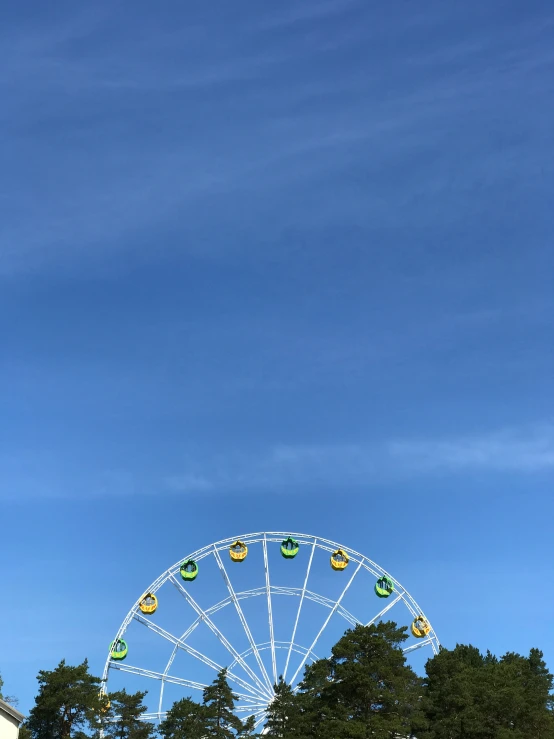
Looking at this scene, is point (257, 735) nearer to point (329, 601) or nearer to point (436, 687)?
point (436, 687)

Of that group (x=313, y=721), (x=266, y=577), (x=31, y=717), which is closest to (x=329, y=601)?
(x=266, y=577)

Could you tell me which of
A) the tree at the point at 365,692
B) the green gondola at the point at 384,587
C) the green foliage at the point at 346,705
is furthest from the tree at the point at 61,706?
the green gondola at the point at 384,587

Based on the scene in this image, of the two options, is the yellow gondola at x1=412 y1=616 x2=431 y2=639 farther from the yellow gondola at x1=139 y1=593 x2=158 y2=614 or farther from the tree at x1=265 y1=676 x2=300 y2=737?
the yellow gondola at x1=139 y1=593 x2=158 y2=614

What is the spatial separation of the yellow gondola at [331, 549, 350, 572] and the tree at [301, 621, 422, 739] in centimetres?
1868

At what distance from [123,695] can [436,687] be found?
2085cm

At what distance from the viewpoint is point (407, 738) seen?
5584 centimetres

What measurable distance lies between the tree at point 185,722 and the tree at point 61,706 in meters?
4.78

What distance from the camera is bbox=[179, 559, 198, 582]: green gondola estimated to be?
77062 mm

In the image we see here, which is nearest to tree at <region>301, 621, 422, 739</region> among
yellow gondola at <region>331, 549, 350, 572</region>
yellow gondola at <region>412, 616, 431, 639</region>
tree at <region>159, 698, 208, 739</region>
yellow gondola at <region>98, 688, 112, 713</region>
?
tree at <region>159, 698, 208, 739</region>

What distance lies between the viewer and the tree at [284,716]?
187 ft

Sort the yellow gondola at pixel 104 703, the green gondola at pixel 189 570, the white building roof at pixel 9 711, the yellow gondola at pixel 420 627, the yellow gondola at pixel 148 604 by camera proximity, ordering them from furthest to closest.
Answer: the green gondola at pixel 189 570, the yellow gondola at pixel 420 627, the yellow gondola at pixel 148 604, the yellow gondola at pixel 104 703, the white building roof at pixel 9 711

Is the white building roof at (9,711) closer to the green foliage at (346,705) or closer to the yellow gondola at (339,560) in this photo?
the green foliage at (346,705)

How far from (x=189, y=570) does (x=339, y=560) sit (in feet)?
41.3

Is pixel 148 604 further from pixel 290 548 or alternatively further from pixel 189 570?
pixel 290 548
